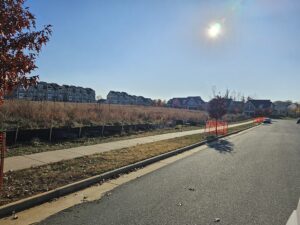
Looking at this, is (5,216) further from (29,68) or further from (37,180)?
(29,68)

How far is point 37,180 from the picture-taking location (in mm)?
7207

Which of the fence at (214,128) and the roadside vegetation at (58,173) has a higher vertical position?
the fence at (214,128)

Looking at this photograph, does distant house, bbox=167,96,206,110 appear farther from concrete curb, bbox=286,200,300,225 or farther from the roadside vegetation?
concrete curb, bbox=286,200,300,225

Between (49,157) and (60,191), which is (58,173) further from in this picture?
(49,157)

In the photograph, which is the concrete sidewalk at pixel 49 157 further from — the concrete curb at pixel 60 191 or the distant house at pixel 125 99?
the distant house at pixel 125 99

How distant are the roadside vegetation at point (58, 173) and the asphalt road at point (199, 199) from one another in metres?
1.03

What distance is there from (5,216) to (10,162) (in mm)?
3812

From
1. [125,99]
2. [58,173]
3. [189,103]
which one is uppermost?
[125,99]

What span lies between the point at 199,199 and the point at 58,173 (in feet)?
11.3

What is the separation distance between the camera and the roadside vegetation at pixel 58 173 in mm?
6434

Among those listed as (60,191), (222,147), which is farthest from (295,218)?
(222,147)

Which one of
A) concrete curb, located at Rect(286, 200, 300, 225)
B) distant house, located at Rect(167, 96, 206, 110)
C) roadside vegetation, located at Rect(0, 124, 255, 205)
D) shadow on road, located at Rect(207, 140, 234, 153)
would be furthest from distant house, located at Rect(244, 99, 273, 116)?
concrete curb, located at Rect(286, 200, 300, 225)

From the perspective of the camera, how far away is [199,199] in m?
6.81

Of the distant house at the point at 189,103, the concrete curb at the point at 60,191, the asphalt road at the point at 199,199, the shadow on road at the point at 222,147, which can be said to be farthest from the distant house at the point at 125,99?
the concrete curb at the point at 60,191
